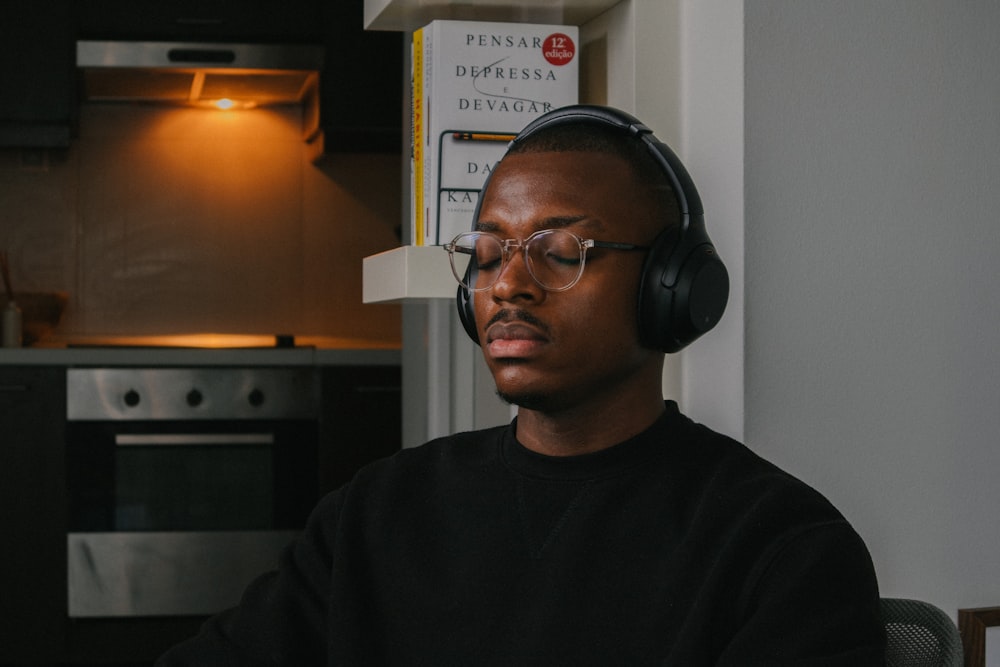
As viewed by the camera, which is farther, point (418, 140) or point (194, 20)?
point (194, 20)

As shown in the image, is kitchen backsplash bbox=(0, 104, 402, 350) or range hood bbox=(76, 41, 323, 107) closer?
range hood bbox=(76, 41, 323, 107)

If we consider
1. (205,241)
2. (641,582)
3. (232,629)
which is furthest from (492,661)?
(205,241)

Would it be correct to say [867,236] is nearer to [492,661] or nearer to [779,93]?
[779,93]

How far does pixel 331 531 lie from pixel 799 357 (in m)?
0.48

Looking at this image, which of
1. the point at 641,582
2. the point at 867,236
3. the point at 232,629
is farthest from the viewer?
the point at 867,236

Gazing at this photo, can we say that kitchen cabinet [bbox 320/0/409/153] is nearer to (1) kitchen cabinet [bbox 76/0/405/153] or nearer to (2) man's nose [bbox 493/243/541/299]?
(1) kitchen cabinet [bbox 76/0/405/153]

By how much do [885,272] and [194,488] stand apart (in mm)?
2422

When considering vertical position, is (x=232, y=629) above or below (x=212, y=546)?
above

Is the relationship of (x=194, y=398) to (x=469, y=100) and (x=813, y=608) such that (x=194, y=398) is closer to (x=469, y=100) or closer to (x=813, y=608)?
(x=469, y=100)

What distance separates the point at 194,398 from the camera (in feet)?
10.7

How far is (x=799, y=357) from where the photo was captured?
1.18 m

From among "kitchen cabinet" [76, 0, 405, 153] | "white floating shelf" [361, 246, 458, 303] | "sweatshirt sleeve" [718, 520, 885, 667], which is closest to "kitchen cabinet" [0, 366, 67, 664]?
"kitchen cabinet" [76, 0, 405, 153]

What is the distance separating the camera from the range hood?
133 inches

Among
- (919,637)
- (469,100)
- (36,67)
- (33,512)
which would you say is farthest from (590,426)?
(36,67)
